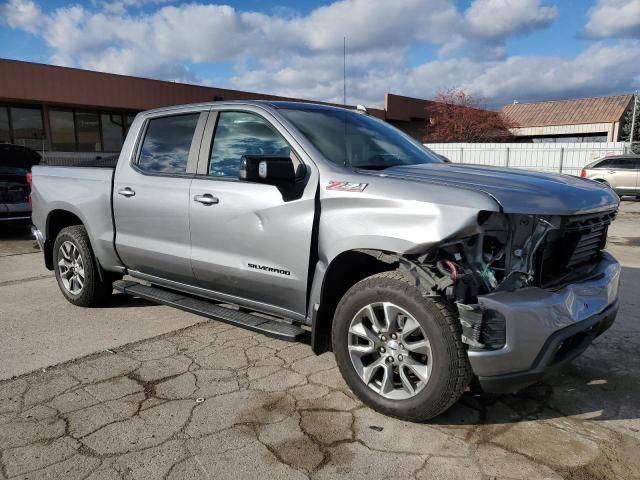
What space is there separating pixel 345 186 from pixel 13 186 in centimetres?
820

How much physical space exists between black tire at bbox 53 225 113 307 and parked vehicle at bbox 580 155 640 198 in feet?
53.5

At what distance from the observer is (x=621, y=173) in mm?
17266

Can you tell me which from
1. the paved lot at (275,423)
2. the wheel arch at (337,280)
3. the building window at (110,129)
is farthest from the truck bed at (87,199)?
the building window at (110,129)

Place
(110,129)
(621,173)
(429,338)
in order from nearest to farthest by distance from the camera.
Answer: (429,338), (621,173), (110,129)

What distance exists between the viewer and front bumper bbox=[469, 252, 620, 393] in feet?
8.55

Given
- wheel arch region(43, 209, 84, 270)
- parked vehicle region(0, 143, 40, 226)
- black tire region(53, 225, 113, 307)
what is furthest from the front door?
parked vehicle region(0, 143, 40, 226)

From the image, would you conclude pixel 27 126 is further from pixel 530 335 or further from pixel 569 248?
pixel 530 335

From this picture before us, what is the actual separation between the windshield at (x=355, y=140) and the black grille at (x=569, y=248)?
1.17 m

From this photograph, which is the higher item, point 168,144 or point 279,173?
point 168,144

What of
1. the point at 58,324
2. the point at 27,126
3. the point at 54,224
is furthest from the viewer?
the point at 27,126

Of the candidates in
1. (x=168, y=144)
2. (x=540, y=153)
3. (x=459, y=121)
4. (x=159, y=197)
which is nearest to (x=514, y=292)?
(x=159, y=197)

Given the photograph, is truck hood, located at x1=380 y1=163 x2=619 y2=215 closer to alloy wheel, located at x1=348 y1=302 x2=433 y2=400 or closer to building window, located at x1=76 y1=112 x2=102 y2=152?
alloy wheel, located at x1=348 y1=302 x2=433 y2=400

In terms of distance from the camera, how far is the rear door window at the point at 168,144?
4.18 meters

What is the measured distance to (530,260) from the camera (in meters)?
2.78
